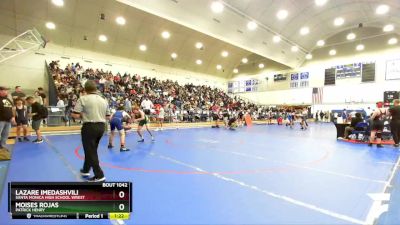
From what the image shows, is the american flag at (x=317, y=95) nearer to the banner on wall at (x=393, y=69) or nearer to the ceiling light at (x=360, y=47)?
the ceiling light at (x=360, y=47)

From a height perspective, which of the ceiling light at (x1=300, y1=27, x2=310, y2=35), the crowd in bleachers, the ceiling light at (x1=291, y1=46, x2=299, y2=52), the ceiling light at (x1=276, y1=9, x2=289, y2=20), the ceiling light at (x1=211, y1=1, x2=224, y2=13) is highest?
the ceiling light at (x1=300, y1=27, x2=310, y2=35)

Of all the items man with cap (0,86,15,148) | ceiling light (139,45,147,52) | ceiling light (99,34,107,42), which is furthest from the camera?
ceiling light (139,45,147,52)

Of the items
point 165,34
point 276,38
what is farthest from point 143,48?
point 276,38

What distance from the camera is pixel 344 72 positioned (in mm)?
26750

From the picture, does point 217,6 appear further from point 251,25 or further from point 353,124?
point 353,124

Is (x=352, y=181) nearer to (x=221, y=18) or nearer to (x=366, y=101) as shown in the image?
(x=221, y=18)

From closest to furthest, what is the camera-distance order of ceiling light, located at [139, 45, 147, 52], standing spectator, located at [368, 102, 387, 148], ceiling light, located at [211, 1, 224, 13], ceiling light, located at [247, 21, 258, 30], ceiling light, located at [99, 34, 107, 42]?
standing spectator, located at [368, 102, 387, 148]
ceiling light, located at [211, 1, 224, 13]
ceiling light, located at [247, 21, 258, 30]
ceiling light, located at [99, 34, 107, 42]
ceiling light, located at [139, 45, 147, 52]

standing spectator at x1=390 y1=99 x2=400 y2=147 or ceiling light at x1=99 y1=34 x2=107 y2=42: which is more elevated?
ceiling light at x1=99 y1=34 x2=107 y2=42

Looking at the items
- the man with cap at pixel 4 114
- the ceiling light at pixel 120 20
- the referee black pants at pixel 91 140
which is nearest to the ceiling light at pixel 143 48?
the ceiling light at pixel 120 20

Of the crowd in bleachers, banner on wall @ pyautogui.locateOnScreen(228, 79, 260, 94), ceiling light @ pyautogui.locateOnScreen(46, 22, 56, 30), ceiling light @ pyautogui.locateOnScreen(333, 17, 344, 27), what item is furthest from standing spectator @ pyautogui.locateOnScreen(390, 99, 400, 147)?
banner on wall @ pyautogui.locateOnScreen(228, 79, 260, 94)

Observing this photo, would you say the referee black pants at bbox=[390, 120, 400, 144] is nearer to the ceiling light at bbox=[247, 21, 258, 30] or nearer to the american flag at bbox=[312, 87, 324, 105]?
the ceiling light at bbox=[247, 21, 258, 30]
